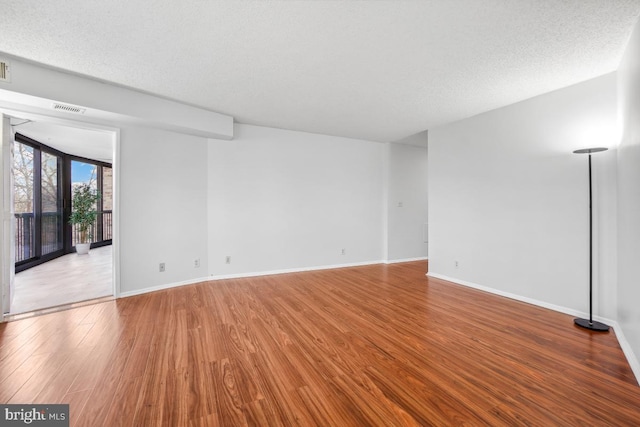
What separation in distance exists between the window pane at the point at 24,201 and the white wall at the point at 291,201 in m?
3.63

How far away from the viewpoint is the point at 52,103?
2910 mm

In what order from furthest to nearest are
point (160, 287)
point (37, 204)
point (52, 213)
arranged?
point (52, 213) < point (37, 204) < point (160, 287)

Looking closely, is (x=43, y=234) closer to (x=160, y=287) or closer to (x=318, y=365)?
(x=160, y=287)

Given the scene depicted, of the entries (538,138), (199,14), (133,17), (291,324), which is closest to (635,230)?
(538,138)

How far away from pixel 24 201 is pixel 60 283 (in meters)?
2.19

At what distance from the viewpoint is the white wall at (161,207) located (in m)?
3.82

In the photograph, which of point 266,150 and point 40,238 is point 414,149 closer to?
point 266,150

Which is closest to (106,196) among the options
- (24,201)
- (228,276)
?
(24,201)

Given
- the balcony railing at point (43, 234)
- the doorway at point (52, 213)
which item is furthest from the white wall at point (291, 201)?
the balcony railing at point (43, 234)

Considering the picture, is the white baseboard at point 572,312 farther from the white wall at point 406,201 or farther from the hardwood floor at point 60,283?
the hardwood floor at point 60,283

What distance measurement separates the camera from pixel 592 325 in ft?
8.88

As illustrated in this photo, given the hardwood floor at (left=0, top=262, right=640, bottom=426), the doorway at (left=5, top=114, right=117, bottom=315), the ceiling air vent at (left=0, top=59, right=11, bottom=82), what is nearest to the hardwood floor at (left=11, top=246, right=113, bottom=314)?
the doorway at (left=5, top=114, right=117, bottom=315)

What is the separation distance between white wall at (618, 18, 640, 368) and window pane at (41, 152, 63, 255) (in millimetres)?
9105

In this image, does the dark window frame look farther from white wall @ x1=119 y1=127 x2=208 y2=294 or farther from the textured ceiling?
the textured ceiling
